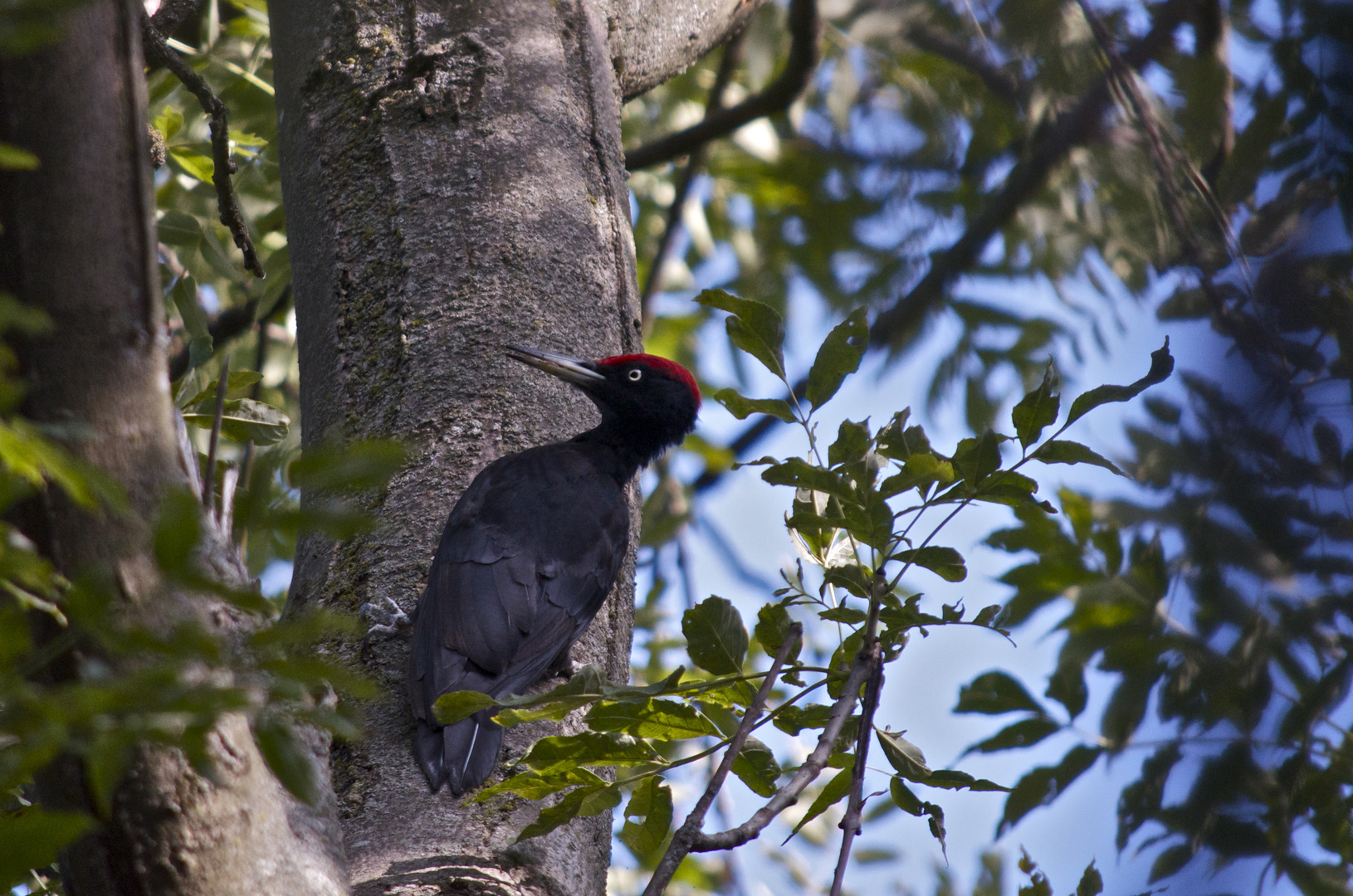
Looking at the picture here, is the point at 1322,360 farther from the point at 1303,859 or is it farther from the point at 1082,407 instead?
the point at 1082,407

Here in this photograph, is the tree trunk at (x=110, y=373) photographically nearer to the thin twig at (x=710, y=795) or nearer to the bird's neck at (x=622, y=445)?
the thin twig at (x=710, y=795)

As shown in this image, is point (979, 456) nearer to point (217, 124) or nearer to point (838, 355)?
point (838, 355)

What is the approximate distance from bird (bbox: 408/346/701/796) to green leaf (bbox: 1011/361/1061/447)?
1.11m

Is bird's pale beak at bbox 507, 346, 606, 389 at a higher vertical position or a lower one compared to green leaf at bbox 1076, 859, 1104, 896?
higher

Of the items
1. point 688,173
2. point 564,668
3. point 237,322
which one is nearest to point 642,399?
point 564,668

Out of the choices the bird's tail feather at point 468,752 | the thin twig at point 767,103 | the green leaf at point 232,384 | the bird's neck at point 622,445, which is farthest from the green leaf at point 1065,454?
the thin twig at point 767,103

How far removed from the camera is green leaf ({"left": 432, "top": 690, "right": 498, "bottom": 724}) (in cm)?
177

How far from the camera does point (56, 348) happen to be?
4.30ft

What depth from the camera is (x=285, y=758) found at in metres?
1.06

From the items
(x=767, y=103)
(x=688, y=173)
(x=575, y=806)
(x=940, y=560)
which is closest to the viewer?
(x=575, y=806)

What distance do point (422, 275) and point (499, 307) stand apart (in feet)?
0.67

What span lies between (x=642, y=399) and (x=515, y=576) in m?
1.19

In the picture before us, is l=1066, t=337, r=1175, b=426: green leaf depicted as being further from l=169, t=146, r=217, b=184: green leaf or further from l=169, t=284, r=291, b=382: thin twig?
l=169, t=284, r=291, b=382: thin twig

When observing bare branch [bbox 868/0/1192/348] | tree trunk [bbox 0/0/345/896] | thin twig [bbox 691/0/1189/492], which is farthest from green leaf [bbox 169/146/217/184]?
tree trunk [bbox 0/0/345/896]
